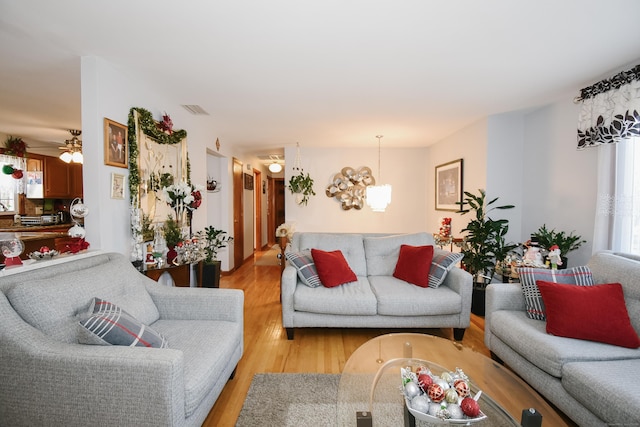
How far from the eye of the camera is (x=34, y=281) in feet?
4.68

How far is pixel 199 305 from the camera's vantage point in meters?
1.99

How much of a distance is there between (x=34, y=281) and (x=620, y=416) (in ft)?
8.93

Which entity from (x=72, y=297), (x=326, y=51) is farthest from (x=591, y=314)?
(x=72, y=297)

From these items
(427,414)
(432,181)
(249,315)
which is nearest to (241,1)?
(427,414)

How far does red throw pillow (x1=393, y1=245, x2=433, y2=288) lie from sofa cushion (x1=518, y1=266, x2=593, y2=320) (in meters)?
0.81

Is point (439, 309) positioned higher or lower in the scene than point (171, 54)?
lower

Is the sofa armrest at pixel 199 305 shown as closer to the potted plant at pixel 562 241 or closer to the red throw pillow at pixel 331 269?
the red throw pillow at pixel 331 269

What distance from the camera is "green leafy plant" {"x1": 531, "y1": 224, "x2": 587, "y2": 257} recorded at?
2736 mm

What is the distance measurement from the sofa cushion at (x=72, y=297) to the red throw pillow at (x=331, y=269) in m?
1.40

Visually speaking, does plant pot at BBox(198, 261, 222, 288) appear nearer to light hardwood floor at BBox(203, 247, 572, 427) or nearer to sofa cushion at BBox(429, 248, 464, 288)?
light hardwood floor at BBox(203, 247, 572, 427)

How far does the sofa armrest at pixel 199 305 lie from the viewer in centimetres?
198

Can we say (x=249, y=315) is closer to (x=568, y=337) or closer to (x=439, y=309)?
(x=439, y=309)

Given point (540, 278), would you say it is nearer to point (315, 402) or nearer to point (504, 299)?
point (504, 299)

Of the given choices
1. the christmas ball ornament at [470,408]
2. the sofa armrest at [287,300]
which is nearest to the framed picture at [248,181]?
the sofa armrest at [287,300]
